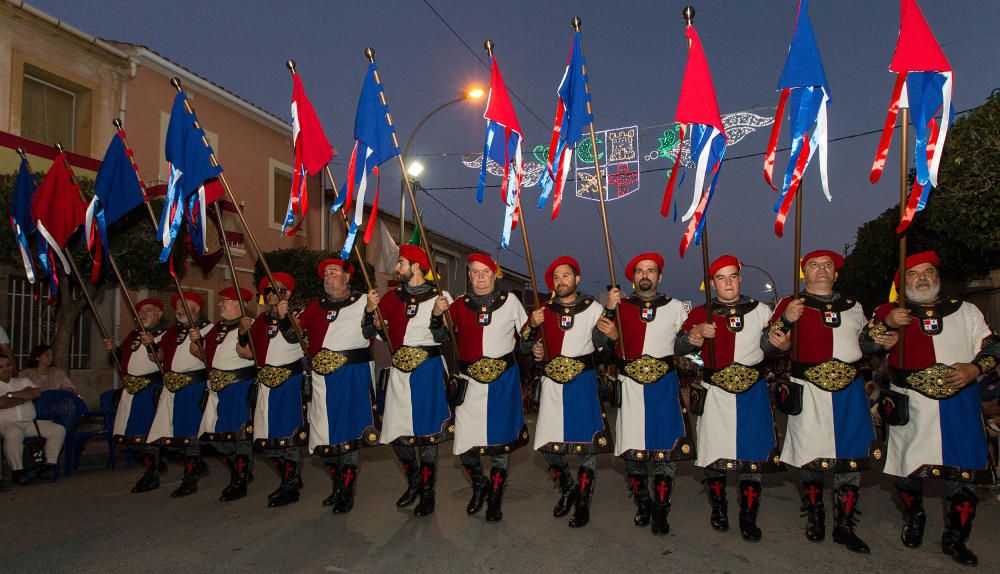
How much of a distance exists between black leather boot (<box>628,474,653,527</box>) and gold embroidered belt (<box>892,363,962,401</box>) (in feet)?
6.08

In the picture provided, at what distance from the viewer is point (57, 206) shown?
767 cm

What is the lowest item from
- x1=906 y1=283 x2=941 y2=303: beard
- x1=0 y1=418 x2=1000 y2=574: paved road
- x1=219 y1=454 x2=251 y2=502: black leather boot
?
x1=0 y1=418 x2=1000 y2=574: paved road

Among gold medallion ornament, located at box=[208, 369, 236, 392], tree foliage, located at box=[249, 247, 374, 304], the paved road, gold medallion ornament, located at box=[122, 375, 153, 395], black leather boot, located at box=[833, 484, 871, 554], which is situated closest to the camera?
the paved road

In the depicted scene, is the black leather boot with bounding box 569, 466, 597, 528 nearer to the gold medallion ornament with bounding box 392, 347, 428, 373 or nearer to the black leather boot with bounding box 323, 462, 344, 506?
the gold medallion ornament with bounding box 392, 347, 428, 373

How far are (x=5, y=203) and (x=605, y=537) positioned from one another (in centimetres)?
889

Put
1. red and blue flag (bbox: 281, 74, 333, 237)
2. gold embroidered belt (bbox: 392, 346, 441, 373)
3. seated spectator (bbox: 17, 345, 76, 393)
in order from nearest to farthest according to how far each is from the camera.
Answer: gold embroidered belt (bbox: 392, 346, 441, 373)
red and blue flag (bbox: 281, 74, 333, 237)
seated spectator (bbox: 17, 345, 76, 393)

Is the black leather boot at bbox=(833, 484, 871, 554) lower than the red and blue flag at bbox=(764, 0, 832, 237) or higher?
lower

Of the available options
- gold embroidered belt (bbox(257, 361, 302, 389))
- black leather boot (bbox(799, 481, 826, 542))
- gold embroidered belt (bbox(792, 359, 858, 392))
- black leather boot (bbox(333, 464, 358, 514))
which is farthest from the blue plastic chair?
gold embroidered belt (bbox(792, 359, 858, 392))

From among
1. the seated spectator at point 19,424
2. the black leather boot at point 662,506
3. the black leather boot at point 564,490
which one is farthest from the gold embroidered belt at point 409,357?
the seated spectator at point 19,424

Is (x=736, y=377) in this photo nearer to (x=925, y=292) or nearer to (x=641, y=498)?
(x=641, y=498)

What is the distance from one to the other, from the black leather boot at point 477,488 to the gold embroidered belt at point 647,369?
4.82 ft

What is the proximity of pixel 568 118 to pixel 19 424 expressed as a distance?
6.83 metres

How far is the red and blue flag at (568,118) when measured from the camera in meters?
5.56

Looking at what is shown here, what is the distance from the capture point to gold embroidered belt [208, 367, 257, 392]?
6805 mm
